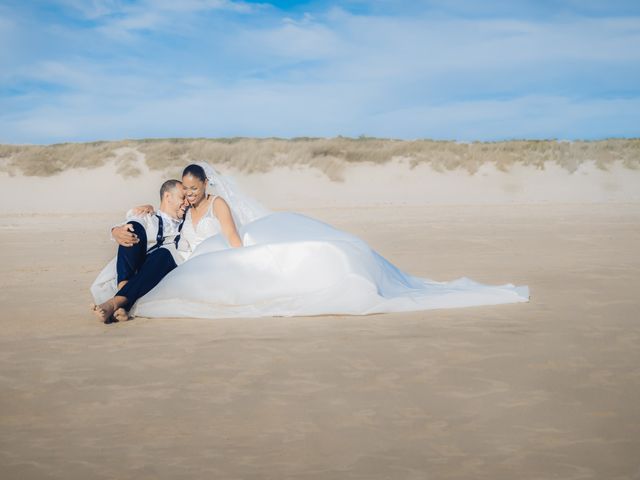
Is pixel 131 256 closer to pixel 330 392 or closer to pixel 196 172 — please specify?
pixel 196 172

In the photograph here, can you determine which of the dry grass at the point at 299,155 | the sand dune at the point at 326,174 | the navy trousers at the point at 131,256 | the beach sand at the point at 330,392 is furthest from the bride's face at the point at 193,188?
the dry grass at the point at 299,155

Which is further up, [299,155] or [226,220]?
[299,155]

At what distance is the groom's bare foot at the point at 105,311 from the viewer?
295 inches

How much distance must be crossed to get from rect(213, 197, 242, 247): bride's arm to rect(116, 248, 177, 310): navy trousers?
61 cm

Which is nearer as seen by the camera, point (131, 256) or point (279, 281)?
point (279, 281)

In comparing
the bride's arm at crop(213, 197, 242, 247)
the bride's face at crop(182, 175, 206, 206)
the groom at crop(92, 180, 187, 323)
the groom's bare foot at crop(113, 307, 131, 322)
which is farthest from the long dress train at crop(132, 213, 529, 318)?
the bride's face at crop(182, 175, 206, 206)

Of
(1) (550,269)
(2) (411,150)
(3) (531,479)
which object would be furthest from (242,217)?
(2) (411,150)

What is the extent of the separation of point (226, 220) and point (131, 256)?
40.1 inches

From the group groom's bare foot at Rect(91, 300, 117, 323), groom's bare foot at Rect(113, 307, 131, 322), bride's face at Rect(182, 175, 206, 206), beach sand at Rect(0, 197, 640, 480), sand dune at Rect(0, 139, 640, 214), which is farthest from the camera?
sand dune at Rect(0, 139, 640, 214)

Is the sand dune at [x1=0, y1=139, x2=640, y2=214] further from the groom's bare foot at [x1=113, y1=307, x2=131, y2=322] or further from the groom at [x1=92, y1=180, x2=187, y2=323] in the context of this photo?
the groom's bare foot at [x1=113, y1=307, x2=131, y2=322]

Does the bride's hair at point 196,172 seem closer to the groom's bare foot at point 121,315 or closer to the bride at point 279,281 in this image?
the bride at point 279,281

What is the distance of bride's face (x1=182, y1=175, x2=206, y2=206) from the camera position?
27.2 ft

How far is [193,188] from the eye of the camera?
8.30 m

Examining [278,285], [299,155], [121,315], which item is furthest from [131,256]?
[299,155]
